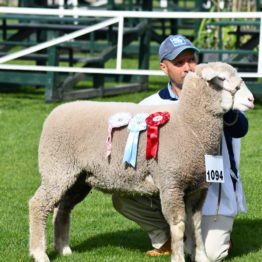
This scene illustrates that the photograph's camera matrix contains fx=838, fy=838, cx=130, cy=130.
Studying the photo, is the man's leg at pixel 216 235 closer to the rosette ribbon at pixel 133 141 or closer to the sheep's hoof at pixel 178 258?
the sheep's hoof at pixel 178 258

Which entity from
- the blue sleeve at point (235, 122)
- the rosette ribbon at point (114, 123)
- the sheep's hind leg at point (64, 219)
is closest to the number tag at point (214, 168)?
the blue sleeve at point (235, 122)

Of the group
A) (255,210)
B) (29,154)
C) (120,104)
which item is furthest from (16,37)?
(120,104)

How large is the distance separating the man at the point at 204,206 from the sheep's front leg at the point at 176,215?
486 millimetres

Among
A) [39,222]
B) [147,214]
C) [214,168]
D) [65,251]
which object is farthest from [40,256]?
[214,168]

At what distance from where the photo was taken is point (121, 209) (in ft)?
17.8

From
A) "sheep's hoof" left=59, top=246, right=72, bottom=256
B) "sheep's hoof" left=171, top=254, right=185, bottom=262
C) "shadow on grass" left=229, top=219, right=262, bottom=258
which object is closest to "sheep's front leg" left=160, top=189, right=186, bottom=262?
"sheep's hoof" left=171, top=254, right=185, bottom=262

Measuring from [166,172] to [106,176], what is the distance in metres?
0.41

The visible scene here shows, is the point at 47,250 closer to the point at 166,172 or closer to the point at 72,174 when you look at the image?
the point at 72,174

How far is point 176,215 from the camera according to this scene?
15.4 feet

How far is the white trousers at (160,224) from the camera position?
17.1 ft

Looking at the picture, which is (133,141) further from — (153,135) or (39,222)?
(39,222)

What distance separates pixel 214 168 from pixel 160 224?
0.86 metres

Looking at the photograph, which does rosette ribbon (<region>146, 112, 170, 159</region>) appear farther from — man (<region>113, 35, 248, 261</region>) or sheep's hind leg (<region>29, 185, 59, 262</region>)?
sheep's hind leg (<region>29, 185, 59, 262</region>)

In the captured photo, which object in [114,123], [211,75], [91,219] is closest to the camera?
[211,75]
